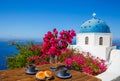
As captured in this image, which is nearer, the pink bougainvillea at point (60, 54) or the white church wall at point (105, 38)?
the pink bougainvillea at point (60, 54)

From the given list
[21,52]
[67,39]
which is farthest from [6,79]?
[21,52]

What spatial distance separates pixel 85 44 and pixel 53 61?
15.8 metres

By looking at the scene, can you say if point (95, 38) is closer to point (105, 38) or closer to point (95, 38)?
point (95, 38)

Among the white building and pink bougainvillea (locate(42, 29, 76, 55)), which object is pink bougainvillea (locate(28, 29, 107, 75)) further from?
the white building

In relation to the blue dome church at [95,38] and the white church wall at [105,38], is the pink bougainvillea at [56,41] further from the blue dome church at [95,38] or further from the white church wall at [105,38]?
the white church wall at [105,38]

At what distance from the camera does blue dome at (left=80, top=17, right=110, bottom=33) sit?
19.8 meters

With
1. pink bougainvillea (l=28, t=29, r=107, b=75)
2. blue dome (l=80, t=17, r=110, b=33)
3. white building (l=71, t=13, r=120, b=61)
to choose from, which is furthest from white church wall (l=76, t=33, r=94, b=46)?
pink bougainvillea (l=28, t=29, r=107, b=75)

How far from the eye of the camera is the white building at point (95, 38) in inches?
750

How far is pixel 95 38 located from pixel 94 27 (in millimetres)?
1365

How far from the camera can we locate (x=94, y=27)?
19859 mm

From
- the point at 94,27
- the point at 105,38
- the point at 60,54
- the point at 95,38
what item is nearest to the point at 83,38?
the point at 95,38

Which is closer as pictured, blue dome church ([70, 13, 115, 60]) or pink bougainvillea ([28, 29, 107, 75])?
pink bougainvillea ([28, 29, 107, 75])

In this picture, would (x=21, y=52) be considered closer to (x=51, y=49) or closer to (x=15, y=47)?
(x=15, y=47)

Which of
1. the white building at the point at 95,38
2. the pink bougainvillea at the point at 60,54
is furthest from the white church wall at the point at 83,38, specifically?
the pink bougainvillea at the point at 60,54
